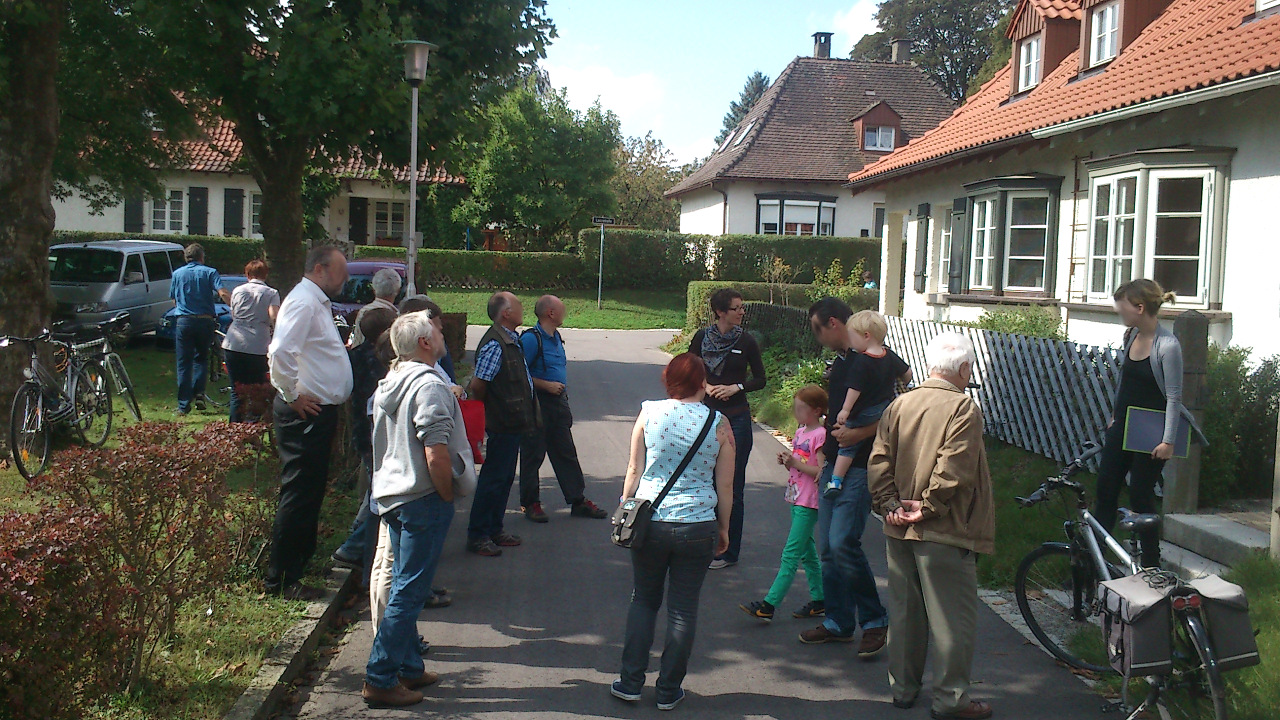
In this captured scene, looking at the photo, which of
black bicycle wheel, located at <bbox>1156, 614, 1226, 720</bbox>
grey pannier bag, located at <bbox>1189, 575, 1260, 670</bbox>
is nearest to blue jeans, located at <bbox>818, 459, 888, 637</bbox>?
black bicycle wheel, located at <bbox>1156, 614, 1226, 720</bbox>

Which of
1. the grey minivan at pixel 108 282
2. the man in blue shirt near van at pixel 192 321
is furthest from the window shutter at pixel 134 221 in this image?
the man in blue shirt near van at pixel 192 321

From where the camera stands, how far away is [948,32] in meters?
56.0

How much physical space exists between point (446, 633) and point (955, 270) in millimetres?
14920

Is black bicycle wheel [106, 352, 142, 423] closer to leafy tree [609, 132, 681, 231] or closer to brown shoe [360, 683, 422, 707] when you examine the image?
brown shoe [360, 683, 422, 707]

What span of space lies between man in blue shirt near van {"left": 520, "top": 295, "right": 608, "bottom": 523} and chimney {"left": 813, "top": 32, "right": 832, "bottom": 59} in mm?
42885

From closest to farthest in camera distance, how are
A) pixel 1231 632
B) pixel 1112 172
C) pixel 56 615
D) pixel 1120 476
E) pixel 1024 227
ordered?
pixel 56 615, pixel 1231 632, pixel 1120 476, pixel 1112 172, pixel 1024 227

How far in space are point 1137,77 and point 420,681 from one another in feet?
39.8

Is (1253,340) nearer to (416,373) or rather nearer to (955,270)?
(955,270)

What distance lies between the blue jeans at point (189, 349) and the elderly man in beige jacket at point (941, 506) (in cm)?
969

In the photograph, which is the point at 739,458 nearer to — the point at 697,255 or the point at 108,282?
the point at 108,282

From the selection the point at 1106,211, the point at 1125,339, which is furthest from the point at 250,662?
the point at 1106,211

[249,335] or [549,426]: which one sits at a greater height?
[249,335]

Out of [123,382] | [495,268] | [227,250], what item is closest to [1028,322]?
[123,382]

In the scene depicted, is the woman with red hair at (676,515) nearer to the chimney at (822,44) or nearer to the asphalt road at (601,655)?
the asphalt road at (601,655)
